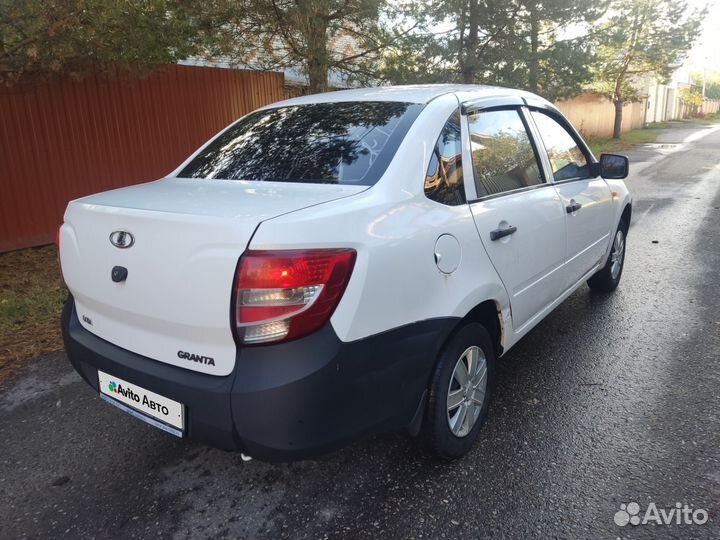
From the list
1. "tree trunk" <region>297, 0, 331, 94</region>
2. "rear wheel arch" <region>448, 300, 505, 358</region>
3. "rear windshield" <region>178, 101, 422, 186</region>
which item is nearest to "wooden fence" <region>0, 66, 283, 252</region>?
"tree trunk" <region>297, 0, 331, 94</region>

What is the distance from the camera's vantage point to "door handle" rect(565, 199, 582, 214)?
11.8 feet

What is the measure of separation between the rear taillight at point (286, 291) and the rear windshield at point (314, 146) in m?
0.60

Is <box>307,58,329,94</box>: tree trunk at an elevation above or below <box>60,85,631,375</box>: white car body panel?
above

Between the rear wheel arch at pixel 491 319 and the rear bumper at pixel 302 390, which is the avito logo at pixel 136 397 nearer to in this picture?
the rear bumper at pixel 302 390

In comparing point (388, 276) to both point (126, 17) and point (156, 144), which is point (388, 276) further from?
point (156, 144)

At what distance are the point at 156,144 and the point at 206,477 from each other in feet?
22.0

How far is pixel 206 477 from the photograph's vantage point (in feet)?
8.82

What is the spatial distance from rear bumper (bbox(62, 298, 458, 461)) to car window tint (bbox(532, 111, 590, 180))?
1.94m

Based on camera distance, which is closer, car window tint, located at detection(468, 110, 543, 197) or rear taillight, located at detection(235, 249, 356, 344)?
rear taillight, located at detection(235, 249, 356, 344)

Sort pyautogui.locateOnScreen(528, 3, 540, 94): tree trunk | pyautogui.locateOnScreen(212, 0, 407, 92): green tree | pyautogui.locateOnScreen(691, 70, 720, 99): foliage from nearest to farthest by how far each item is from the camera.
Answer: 1. pyautogui.locateOnScreen(212, 0, 407, 92): green tree
2. pyautogui.locateOnScreen(528, 3, 540, 94): tree trunk
3. pyautogui.locateOnScreen(691, 70, 720, 99): foliage

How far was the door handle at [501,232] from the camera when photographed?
2.73m

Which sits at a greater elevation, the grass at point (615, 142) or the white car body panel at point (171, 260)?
the white car body panel at point (171, 260)

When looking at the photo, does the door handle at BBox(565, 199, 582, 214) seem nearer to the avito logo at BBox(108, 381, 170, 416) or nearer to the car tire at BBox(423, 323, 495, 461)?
the car tire at BBox(423, 323, 495, 461)

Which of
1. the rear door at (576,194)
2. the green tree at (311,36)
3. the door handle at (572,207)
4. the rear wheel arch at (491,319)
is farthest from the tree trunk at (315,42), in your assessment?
the rear wheel arch at (491,319)
